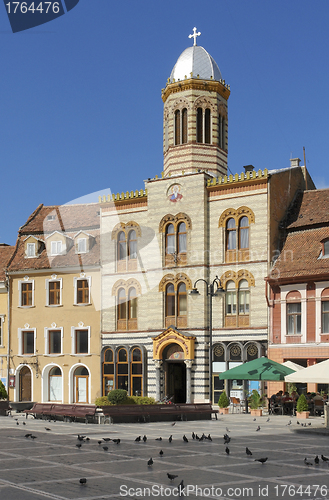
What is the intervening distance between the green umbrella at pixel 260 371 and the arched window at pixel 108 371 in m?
12.1

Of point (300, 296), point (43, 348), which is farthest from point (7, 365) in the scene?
point (300, 296)

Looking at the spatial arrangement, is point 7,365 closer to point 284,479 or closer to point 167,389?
point 167,389

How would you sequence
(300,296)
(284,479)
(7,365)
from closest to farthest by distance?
→ 1. (284,479)
2. (300,296)
3. (7,365)

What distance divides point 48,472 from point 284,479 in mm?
4820

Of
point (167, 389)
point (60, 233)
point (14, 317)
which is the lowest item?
point (167, 389)

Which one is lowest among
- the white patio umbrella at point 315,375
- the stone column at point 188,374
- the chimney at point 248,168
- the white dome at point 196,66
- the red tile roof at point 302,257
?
the stone column at point 188,374

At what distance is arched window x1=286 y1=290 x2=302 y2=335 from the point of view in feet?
119

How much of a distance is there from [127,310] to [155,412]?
1481 cm

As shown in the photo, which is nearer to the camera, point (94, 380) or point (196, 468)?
point (196, 468)

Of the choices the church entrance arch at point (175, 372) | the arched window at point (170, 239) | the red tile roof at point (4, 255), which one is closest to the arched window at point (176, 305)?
the church entrance arch at point (175, 372)

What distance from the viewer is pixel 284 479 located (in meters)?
13.4

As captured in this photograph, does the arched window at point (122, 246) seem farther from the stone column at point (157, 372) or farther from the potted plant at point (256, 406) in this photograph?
the potted plant at point (256, 406)

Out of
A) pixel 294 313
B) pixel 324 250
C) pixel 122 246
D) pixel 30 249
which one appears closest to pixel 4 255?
pixel 30 249

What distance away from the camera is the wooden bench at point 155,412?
28.2 meters
